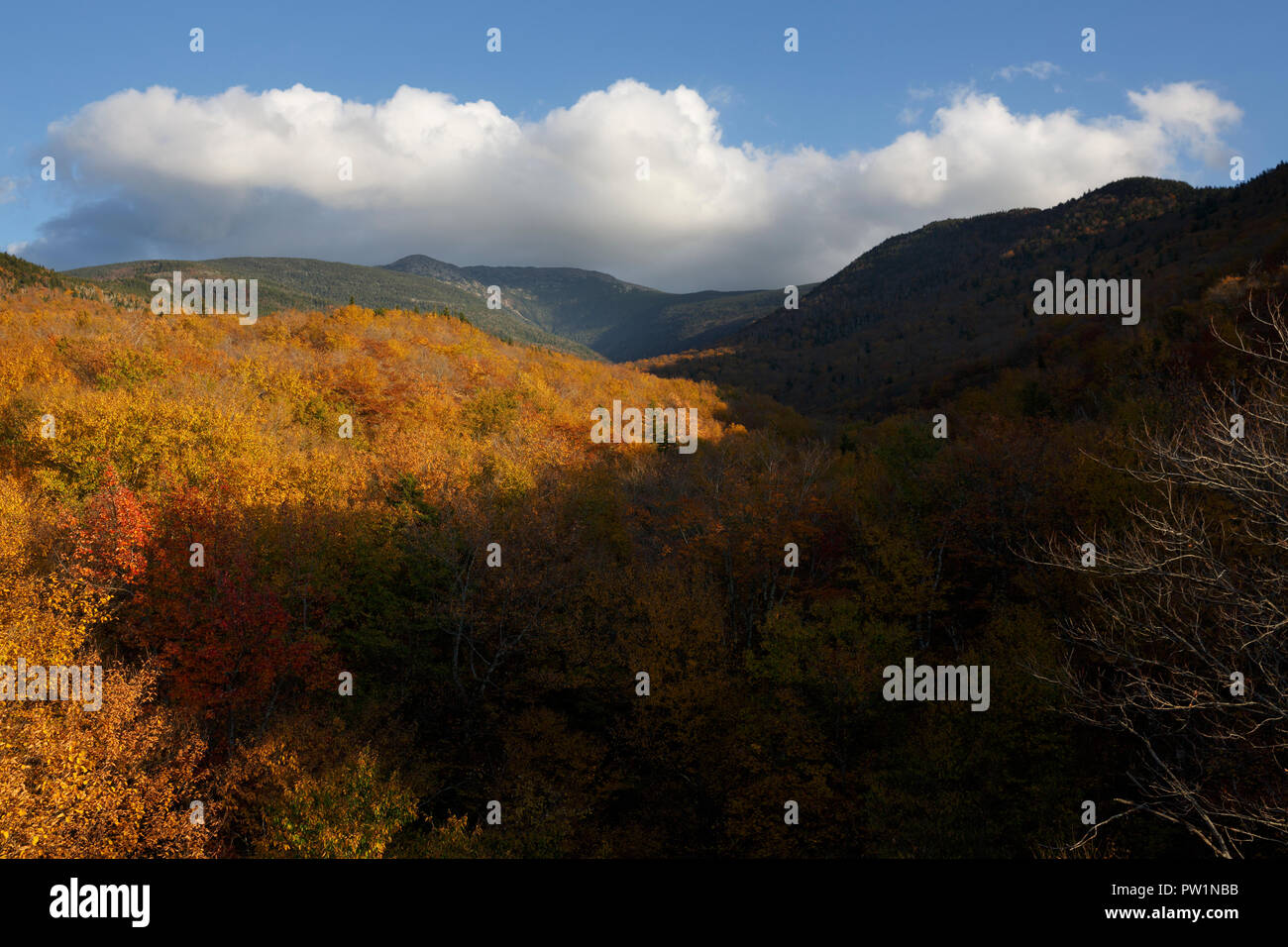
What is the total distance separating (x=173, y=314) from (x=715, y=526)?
96.7 meters

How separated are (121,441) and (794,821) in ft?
160

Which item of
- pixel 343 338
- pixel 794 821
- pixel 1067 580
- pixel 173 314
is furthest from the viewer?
pixel 173 314

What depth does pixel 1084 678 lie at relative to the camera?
30.6m

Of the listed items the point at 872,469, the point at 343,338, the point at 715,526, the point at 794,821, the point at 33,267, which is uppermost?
the point at 33,267

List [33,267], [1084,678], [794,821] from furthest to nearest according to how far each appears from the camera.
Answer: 1. [33,267]
2. [794,821]
3. [1084,678]

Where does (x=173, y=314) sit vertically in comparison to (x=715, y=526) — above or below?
above

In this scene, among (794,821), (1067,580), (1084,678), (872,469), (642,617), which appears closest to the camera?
(1084,678)

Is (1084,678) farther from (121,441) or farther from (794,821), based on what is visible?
(121,441)

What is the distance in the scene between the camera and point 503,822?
31.7m
